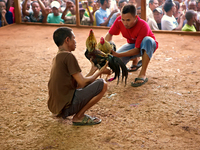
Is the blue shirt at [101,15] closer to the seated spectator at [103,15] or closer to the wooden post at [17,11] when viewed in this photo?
the seated spectator at [103,15]

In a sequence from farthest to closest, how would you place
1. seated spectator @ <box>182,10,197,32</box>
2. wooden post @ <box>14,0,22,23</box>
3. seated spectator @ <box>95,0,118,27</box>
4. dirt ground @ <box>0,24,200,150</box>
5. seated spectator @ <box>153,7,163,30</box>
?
1. wooden post @ <box>14,0,22,23</box>
2. seated spectator @ <box>95,0,118,27</box>
3. seated spectator @ <box>153,7,163,30</box>
4. seated spectator @ <box>182,10,197,32</box>
5. dirt ground @ <box>0,24,200,150</box>

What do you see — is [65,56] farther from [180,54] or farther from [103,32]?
[103,32]

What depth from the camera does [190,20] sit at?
6922 millimetres

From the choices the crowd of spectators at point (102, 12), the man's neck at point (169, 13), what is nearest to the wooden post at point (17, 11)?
the crowd of spectators at point (102, 12)

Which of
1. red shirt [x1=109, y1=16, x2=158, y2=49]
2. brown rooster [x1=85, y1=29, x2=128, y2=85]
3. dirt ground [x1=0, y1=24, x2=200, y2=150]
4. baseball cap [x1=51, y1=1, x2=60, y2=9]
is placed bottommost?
dirt ground [x1=0, y1=24, x2=200, y2=150]

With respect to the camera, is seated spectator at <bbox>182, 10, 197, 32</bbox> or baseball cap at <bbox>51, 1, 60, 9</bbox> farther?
baseball cap at <bbox>51, 1, 60, 9</bbox>

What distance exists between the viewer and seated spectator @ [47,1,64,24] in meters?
8.85

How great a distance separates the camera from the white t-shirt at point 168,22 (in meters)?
7.19

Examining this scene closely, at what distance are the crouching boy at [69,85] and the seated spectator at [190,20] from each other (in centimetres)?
494

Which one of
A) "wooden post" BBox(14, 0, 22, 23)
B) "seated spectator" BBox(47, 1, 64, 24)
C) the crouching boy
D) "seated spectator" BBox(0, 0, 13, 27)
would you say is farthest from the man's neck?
"seated spectator" BBox(0, 0, 13, 27)

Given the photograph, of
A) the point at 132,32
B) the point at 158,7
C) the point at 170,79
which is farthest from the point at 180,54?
the point at 158,7

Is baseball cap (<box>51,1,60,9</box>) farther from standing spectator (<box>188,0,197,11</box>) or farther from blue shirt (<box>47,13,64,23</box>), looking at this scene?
→ standing spectator (<box>188,0,197,11</box>)

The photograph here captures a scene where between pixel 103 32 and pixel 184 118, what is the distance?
5183 mm

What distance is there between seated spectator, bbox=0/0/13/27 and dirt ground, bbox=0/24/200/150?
13.3 ft
